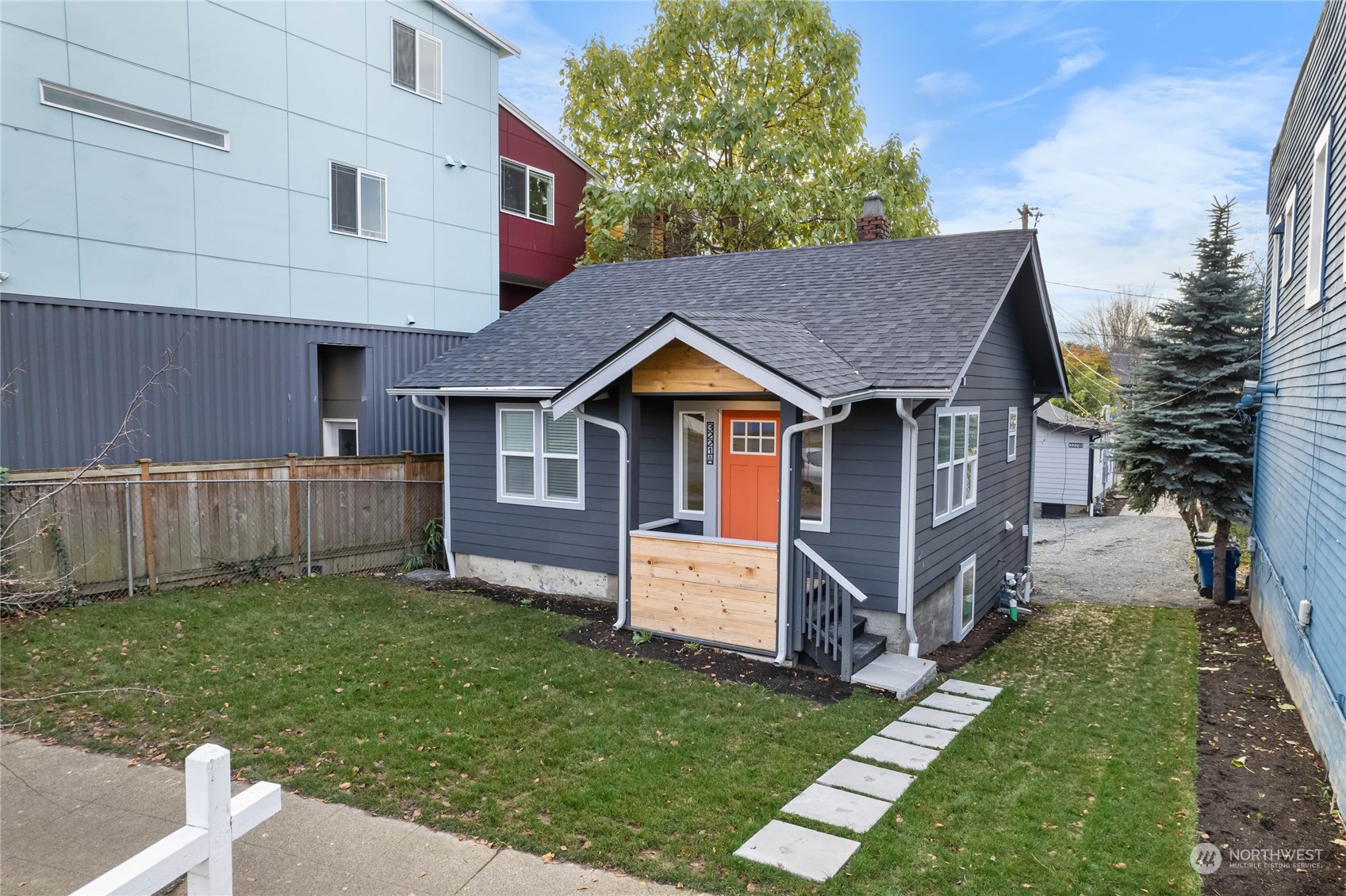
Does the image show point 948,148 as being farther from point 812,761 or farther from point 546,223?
point 812,761

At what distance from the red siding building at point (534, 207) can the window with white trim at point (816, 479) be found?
10.9m

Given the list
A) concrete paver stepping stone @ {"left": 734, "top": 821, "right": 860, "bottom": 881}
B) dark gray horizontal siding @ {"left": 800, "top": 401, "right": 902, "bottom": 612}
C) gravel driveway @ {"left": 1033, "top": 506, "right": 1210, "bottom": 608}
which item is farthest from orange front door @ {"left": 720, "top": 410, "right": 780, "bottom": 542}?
gravel driveway @ {"left": 1033, "top": 506, "right": 1210, "bottom": 608}

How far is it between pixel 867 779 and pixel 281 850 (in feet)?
12.3

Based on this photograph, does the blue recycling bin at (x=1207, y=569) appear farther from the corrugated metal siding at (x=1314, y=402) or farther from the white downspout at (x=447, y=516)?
the white downspout at (x=447, y=516)

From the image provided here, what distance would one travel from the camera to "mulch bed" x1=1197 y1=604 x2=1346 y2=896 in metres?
4.36

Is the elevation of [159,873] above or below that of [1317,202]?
below

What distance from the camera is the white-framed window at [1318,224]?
718 cm

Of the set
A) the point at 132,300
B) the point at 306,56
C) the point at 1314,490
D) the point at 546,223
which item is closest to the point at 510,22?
the point at 546,223

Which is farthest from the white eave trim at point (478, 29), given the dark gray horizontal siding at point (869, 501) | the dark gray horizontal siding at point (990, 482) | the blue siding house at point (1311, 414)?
the blue siding house at point (1311, 414)

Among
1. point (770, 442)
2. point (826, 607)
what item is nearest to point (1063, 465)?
point (770, 442)

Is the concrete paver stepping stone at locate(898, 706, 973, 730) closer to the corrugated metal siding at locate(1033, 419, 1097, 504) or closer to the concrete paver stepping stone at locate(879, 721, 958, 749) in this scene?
the concrete paver stepping stone at locate(879, 721, 958, 749)

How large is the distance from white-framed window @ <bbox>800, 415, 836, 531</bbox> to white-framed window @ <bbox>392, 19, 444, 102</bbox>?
10.3m

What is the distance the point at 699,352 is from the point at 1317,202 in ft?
20.6

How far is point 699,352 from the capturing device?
8.44 meters
